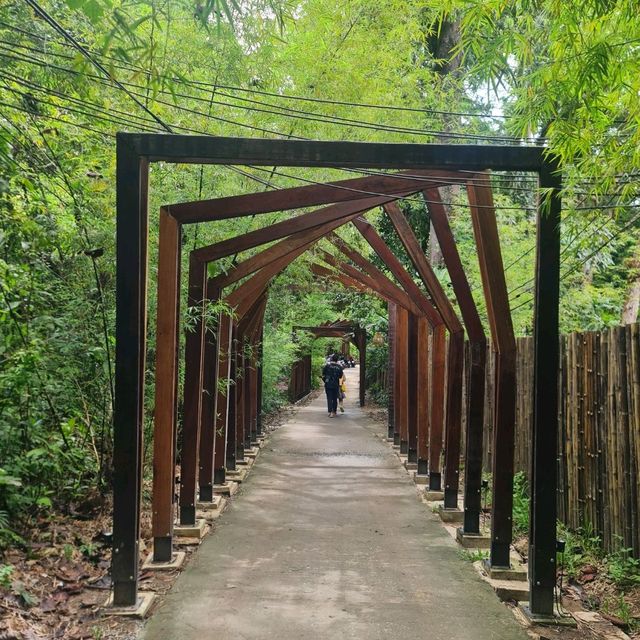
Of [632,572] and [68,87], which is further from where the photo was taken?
[68,87]

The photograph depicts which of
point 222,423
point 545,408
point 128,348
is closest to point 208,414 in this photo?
point 222,423

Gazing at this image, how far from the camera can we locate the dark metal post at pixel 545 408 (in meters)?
4.06

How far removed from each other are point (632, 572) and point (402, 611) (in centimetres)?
153

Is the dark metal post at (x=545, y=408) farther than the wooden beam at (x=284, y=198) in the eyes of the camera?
No

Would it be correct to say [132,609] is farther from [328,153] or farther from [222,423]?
[222,423]

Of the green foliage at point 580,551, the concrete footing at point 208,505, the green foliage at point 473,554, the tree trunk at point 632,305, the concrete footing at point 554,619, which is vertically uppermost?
the tree trunk at point 632,305

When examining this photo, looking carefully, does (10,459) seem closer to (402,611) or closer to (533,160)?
(402,611)

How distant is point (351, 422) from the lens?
634 inches

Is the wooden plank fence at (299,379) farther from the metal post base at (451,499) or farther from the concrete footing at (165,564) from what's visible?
the concrete footing at (165,564)

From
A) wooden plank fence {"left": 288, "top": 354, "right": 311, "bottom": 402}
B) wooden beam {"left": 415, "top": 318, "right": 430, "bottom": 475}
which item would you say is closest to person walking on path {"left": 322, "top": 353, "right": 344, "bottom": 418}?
wooden plank fence {"left": 288, "top": 354, "right": 311, "bottom": 402}

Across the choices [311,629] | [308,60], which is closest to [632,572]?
[311,629]

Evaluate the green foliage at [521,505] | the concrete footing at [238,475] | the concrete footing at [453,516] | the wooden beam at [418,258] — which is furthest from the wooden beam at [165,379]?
the concrete footing at [238,475]

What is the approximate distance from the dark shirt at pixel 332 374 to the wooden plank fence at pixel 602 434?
1113cm

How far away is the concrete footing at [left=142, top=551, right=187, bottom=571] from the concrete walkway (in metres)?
0.11
